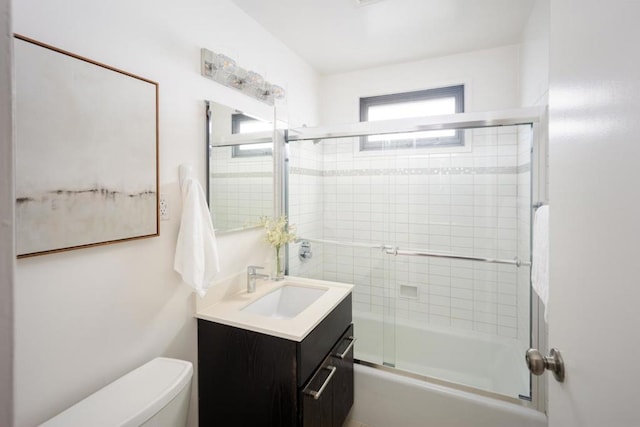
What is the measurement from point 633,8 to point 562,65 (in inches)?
10.0

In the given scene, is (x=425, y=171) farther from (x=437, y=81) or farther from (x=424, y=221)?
(x=437, y=81)

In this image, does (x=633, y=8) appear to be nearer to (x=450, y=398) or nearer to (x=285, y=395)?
(x=285, y=395)

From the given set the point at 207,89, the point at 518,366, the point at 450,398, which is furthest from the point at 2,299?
the point at 518,366

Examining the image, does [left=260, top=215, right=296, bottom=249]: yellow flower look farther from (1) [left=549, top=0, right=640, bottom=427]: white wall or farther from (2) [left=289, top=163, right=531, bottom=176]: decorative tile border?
(1) [left=549, top=0, right=640, bottom=427]: white wall

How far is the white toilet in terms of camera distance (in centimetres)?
88

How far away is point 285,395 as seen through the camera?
124 centimetres

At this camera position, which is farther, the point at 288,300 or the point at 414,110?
the point at 414,110

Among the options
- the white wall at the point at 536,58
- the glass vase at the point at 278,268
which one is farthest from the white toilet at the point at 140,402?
the white wall at the point at 536,58

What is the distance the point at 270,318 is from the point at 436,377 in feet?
3.91

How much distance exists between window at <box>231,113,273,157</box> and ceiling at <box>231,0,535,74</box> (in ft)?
2.23

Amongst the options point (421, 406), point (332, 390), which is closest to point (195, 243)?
point (332, 390)

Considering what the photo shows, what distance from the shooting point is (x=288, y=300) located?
188 cm

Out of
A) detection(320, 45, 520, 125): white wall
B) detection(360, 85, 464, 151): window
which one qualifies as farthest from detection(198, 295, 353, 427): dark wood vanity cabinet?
detection(320, 45, 520, 125): white wall

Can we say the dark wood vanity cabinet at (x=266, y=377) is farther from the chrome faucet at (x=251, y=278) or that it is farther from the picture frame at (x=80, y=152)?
the picture frame at (x=80, y=152)
